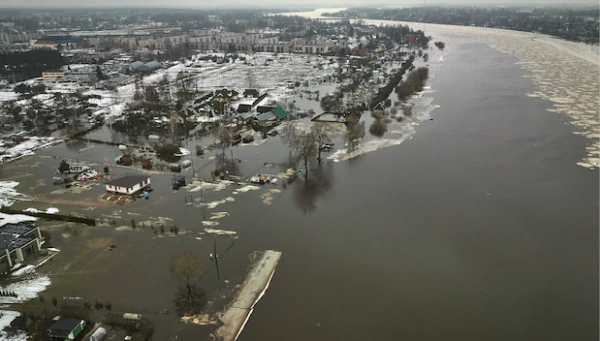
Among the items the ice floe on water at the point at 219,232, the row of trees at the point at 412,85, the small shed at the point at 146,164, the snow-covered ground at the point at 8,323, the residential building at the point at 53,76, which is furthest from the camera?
the residential building at the point at 53,76

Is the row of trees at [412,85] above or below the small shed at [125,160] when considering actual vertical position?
above

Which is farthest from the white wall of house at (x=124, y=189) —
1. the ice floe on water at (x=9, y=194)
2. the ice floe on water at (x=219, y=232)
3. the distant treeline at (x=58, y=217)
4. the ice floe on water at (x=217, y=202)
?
the ice floe on water at (x=219, y=232)

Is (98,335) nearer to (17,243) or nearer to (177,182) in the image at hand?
(17,243)

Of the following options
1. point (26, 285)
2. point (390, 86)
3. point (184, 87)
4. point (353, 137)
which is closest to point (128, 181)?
point (26, 285)

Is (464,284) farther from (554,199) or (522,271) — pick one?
(554,199)

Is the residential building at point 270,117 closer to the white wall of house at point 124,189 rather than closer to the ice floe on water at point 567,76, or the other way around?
the white wall of house at point 124,189

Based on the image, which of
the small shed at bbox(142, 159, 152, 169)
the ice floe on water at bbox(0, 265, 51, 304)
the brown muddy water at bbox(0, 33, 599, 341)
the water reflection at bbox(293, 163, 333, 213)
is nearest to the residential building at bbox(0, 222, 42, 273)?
the ice floe on water at bbox(0, 265, 51, 304)

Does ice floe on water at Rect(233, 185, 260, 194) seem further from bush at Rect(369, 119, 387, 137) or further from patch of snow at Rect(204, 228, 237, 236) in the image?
bush at Rect(369, 119, 387, 137)
